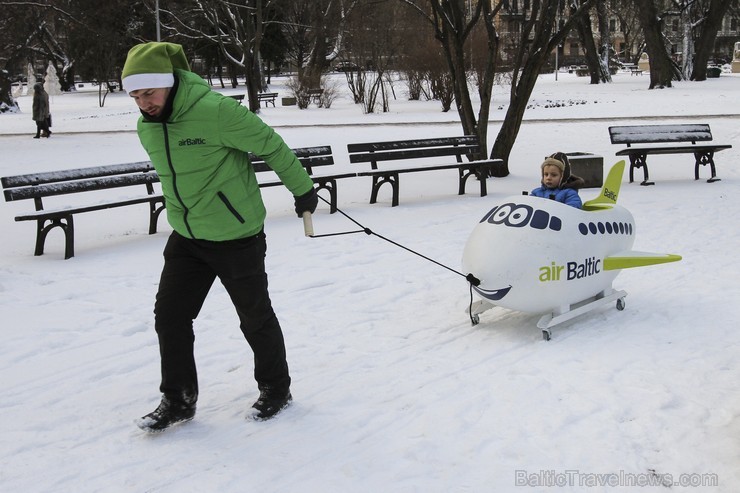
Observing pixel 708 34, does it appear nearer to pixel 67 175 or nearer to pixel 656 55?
pixel 656 55

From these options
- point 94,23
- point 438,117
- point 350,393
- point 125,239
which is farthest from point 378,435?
point 94,23

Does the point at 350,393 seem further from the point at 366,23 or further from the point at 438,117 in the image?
the point at 366,23

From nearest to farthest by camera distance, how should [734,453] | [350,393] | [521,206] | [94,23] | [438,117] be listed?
[734,453] < [350,393] < [521,206] < [438,117] < [94,23]

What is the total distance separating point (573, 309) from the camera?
5992mm

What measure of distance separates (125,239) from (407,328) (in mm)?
4567

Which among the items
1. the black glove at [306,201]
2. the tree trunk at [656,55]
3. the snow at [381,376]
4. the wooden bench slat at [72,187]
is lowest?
the snow at [381,376]

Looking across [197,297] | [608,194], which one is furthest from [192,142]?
[608,194]

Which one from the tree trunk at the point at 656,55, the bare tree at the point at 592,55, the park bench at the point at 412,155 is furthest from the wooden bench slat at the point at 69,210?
the bare tree at the point at 592,55

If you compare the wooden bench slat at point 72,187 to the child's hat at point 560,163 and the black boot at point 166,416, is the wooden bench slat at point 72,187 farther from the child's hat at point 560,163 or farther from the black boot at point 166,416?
the black boot at point 166,416

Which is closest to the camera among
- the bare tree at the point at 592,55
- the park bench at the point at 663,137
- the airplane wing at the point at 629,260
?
the airplane wing at the point at 629,260

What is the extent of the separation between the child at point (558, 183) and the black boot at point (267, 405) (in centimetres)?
267

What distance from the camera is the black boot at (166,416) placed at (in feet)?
14.4

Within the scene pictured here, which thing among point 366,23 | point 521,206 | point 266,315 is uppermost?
point 366,23

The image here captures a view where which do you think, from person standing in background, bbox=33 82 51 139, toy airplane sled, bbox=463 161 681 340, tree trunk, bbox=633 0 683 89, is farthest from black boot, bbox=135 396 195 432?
tree trunk, bbox=633 0 683 89
